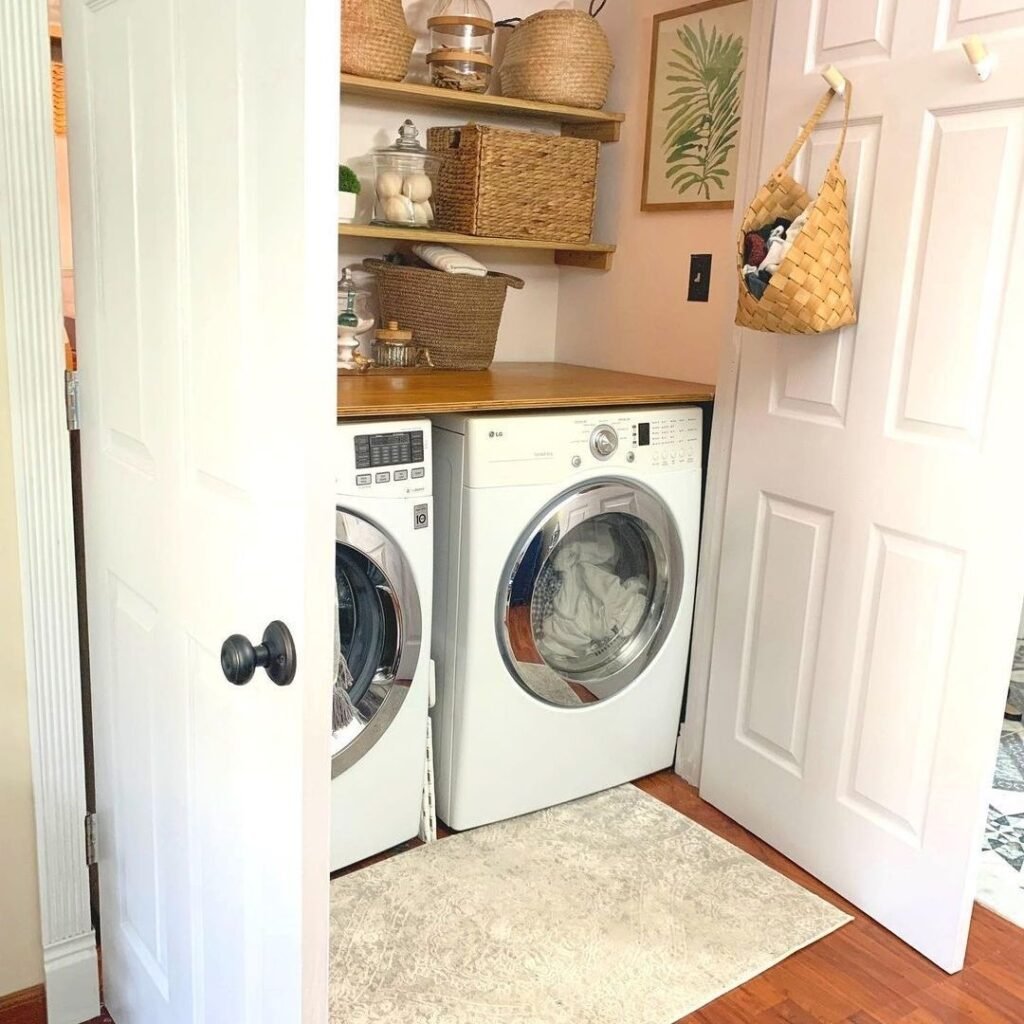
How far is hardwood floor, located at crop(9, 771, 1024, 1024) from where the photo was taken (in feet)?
5.89

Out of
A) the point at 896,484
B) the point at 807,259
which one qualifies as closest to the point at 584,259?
the point at 807,259

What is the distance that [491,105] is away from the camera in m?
2.63

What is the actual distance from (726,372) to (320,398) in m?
1.58

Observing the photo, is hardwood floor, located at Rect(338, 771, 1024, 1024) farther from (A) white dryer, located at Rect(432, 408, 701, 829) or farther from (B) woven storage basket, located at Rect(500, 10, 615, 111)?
(B) woven storage basket, located at Rect(500, 10, 615, 111)

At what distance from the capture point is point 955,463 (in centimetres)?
183

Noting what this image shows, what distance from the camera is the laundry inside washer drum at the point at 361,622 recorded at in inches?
79.4

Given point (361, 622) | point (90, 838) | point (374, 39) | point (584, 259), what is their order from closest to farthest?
point (90, 838) < point (361, 622) < point (374, 39) < point (584, 259)

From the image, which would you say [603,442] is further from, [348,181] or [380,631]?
[348,181]

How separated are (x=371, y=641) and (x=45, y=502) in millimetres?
778

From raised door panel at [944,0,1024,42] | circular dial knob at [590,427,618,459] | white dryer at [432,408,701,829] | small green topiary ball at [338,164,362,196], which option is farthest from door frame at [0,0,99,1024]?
raised door panel at [944,0,1024,42]

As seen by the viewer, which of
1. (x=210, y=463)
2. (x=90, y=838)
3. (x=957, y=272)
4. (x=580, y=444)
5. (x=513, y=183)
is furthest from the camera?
(x=513, y=183)

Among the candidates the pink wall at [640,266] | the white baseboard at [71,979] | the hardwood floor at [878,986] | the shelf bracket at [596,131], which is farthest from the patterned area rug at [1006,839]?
the shelf bracket at [596,131]

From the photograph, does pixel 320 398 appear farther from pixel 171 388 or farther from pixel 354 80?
pixel 354 80

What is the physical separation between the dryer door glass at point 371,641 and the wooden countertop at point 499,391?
0.81ft
